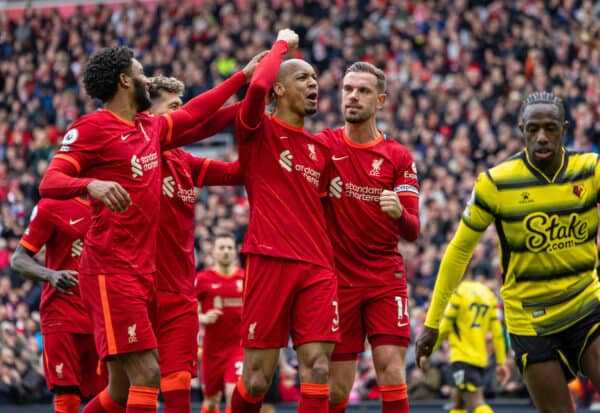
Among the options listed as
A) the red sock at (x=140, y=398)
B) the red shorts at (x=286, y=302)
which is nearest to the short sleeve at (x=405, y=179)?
the red shorts at (x=286, y=302)

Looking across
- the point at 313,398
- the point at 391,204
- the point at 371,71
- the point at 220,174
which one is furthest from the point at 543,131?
the point at 220,174

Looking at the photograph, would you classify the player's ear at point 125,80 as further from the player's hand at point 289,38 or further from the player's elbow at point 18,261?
the player's elbow at point 18,261

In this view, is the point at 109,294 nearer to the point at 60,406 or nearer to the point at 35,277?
the point at 35,277

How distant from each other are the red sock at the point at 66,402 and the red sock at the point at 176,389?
1.29 meters

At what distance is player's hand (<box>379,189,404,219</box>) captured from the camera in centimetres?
793

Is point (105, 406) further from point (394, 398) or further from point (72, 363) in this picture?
point (394, 398)

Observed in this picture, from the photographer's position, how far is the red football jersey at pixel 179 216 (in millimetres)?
8695

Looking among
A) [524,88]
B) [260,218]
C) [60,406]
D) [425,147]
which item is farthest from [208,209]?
[260,218]

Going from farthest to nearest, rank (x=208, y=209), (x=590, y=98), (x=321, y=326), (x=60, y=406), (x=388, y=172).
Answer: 1. (x=208, y=209)
2. (x=590, y=98)
3. (x=60, y=406)
4. (x=388, y=172)
5. (x=321, y=326)

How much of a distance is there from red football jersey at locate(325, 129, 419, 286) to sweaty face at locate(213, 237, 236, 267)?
467 cm

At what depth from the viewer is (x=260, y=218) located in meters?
8.02

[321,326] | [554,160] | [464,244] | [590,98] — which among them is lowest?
[321,326]

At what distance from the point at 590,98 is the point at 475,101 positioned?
2174mm

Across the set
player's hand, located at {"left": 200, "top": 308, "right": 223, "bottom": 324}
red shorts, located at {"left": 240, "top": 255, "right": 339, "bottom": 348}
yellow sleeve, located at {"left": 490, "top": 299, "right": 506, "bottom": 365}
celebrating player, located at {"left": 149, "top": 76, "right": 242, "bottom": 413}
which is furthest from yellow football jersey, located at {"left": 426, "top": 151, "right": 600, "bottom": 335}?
yellow sleeve, located at {"left": 490, "top": 299, "right": 506, "bottom": 365}
